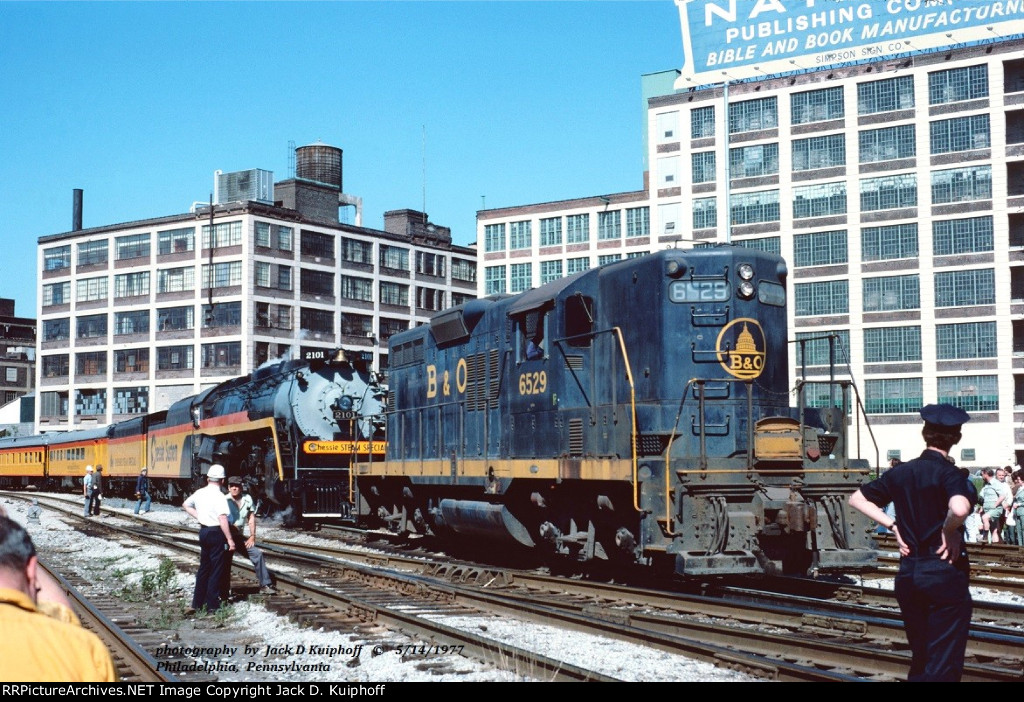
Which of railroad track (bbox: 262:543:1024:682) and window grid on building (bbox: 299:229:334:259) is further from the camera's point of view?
window grid on building (bbox: 299:229:334:259)

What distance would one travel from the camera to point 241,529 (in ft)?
47.5

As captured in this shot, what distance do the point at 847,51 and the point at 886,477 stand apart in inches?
2171

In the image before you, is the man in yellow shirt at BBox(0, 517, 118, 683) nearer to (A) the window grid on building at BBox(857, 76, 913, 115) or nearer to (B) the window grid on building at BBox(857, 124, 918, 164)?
(B) the window grid on building at BBox(857, 124, 918, 164)

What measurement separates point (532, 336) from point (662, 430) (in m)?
2.86

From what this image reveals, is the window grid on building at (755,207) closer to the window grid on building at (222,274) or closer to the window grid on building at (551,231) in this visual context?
the window grid on building at (551,231)

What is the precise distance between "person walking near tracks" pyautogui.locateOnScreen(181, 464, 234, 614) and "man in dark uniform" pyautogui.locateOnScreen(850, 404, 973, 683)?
834 centimetres

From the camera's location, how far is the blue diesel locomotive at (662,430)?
38.7 ft

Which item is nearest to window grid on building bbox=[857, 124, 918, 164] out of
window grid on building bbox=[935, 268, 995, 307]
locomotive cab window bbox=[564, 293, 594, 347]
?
window grid on building bbox=[935, 268, 995, 307]

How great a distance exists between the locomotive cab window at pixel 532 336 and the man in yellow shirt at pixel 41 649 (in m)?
12.1

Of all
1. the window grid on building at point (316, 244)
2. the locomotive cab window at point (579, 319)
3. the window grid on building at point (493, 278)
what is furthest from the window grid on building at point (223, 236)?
the locomotive cab window at point (579, 319)

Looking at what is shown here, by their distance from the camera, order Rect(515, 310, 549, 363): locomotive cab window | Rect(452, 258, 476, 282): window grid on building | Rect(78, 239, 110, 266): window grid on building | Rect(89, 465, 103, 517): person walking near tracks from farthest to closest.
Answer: Rect(452, 258, 476, 282): window grid on building → Rect(78, 239, 110, 266): window grid on building → Rect(89, 465, 103, 517): person walking near tracks → Rect(515, 310, 549, 363): locomotive cab window

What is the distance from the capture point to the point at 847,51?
185 ft

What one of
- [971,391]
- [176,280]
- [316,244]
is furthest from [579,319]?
[176,280]

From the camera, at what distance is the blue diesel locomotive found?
1180 cm
